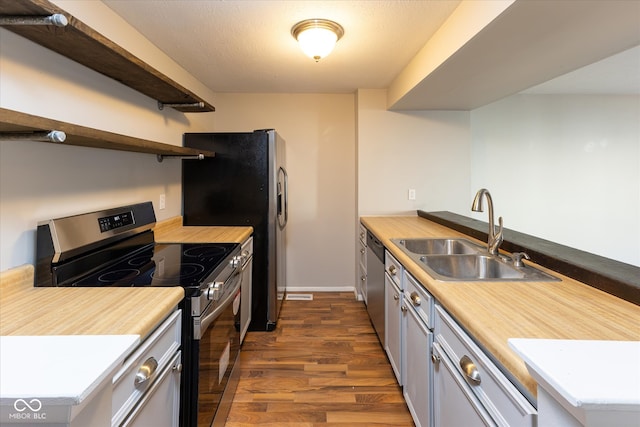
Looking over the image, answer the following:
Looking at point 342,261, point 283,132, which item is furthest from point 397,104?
point 342,261

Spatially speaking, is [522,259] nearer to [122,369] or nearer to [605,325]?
[605,325]

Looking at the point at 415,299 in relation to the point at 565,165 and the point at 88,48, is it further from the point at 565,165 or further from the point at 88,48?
the point at 565,165

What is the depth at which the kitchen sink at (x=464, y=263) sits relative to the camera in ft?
4.57

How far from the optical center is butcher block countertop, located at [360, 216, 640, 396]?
2.72ft

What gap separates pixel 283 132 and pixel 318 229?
1.15m

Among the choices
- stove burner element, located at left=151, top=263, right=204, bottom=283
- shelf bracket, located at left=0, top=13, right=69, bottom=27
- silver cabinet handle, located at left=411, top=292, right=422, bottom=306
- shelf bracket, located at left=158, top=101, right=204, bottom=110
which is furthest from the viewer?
shelf bracket, located at left=158, top=101, right=204, bottom=110

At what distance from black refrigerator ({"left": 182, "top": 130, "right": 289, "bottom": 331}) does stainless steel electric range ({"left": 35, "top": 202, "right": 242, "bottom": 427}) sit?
0.74m

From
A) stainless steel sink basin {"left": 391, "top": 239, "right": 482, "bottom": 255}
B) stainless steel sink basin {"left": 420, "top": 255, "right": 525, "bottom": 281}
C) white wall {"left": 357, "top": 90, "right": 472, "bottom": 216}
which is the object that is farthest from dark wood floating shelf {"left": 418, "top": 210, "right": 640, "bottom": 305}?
white wall {"left": 357, "top": 90, "right": 472, "bottom": 216}

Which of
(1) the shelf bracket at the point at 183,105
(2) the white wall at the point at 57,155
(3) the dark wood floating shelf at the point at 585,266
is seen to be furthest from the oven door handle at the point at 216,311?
(3) the dark wood floating shelf at the point at 585,266

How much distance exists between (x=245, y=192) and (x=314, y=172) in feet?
3.63

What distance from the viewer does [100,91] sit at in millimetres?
1656

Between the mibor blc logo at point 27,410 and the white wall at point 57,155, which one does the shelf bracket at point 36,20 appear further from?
the mibor blc logo at point 27,410

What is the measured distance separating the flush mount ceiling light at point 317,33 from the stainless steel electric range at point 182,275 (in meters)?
1.32

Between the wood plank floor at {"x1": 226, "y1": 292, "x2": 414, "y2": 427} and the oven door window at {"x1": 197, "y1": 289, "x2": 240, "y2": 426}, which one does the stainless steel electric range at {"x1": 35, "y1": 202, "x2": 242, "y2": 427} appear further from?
the wood plank floor at {"x1": 226, "y1": 292, "x2": 414, "y2": 427}
